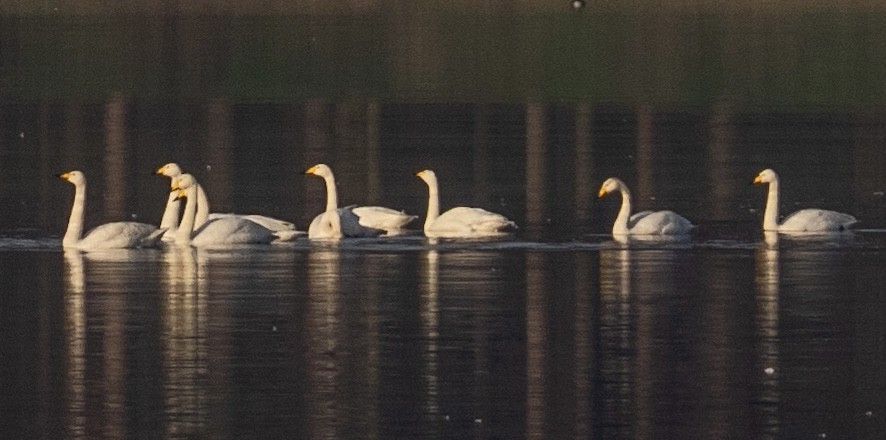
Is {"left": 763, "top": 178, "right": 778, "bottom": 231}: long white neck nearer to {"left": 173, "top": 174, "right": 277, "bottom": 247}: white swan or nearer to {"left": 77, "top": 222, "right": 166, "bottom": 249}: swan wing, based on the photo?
{"left": 173, "top": 174, "right": 277, "bottom": 247}: white swan

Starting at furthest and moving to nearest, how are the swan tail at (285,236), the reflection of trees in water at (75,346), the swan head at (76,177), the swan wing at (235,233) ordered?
1. the swan head at (76,177)
2. the swan tail at (285,236)
3. the swan wing at (235,233)
4. the reflection of trees in water at (75,346)

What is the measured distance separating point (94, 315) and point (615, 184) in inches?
343

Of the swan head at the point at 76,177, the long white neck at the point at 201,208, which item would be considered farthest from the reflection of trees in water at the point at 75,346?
the long white neck at the point at 201,208

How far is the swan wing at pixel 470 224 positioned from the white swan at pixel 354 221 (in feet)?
1.34

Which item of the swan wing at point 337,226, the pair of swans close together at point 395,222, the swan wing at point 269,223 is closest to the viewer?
the swan wing at point 269,223

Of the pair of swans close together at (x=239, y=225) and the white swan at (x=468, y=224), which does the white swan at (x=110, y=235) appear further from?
the white swan at (x=468, y=224)

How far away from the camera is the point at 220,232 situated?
942 inches

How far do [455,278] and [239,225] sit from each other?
3412 mm

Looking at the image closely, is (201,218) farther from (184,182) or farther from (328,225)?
(328,225)

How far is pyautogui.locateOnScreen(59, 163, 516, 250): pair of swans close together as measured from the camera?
2370 cm

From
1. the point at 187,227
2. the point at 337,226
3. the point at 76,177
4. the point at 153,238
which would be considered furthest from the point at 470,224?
the point at 76,177

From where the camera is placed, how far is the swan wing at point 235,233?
23.9 metres

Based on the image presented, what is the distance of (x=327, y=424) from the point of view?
45.9 feet

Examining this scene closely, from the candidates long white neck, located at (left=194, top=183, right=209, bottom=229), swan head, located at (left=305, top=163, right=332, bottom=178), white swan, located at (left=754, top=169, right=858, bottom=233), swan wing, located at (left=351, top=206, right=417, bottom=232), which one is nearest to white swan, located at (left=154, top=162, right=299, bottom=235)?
long white neck, located at (left=194, top=183, right=209, bottom=229)
